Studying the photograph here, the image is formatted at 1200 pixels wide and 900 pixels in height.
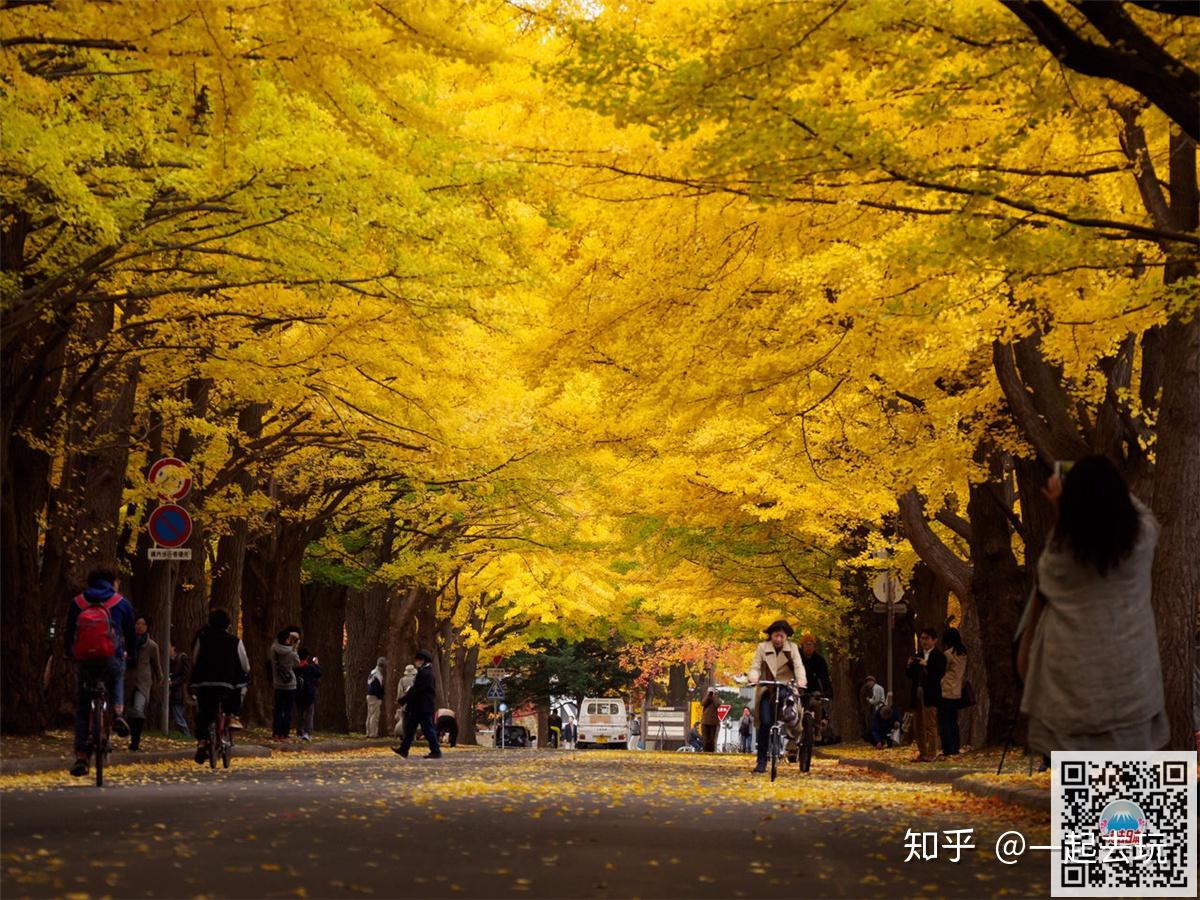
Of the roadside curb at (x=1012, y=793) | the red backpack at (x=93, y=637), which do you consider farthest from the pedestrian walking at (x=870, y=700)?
the red backpack at (x=93, y=637)

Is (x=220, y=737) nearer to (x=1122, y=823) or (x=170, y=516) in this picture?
(x=170, y=516)

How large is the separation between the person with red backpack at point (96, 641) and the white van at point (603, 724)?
5509 cm

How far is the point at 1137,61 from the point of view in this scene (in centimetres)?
972

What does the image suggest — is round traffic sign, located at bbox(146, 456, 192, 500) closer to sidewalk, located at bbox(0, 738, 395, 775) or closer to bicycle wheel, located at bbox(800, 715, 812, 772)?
sidewalk, located at bbox(0, 738, 395, 775)

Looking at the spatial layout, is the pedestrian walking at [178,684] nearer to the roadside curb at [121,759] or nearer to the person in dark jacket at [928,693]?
the roadside curb at [121,759]

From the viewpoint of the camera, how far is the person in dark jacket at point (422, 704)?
23.4 meters

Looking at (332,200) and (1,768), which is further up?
(332,200)

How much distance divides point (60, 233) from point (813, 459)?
13.1 m

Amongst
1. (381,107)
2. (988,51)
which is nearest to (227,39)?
(381,107)

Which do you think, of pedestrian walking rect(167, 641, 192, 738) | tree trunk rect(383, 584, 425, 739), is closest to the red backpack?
pedestrian walking rect(167, 641, 192, 738)

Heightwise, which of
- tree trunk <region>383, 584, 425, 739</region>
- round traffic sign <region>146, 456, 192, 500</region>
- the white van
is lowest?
the white van

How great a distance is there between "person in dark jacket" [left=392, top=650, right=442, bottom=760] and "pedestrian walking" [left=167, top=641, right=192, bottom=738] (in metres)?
4.77

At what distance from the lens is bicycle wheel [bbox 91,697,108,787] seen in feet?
48.6

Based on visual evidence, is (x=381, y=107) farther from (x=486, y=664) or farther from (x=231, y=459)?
(x=486, y=664)
